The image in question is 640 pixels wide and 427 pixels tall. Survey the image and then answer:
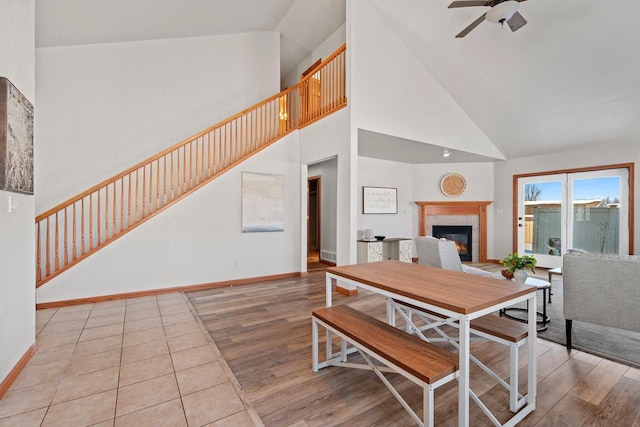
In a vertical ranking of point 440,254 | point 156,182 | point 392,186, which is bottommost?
point 440,254

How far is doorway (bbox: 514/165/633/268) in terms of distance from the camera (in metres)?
4.91

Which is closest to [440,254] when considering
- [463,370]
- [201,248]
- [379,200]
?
[463,370]

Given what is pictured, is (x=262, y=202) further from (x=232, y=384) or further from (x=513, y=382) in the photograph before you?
(x=513, y=382)

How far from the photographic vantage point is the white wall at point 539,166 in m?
4.78

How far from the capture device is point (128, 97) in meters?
4.82

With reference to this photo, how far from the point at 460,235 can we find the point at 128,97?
24.2 ft

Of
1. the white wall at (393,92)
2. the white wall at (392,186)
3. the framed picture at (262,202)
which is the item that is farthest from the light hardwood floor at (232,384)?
the white wall at (392,186)

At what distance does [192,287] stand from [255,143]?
9.09 ft

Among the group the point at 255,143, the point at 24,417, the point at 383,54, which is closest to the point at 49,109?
the point at 255,143

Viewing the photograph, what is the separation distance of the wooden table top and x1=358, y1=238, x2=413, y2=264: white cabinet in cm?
324

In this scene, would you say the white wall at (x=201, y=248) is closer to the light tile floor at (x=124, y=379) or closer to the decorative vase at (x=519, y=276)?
the light tile floor at (x=124, y=379)

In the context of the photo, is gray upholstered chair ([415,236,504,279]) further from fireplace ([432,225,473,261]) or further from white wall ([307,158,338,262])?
fireplace ([432,225,473,261])

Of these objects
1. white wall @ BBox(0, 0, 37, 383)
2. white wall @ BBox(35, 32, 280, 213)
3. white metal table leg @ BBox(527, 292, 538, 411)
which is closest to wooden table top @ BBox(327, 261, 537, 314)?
white metal table leg @ BBox(527, 292, 538, 411)

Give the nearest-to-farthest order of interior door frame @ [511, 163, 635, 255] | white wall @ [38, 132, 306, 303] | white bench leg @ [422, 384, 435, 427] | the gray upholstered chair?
1. white bench leg @ [422, 384, 435, 427]
2. the gray upholstered chair
3. white wall @ [38, 132, 306, 303]
4. interior door frame @ [511, 163, 635, 255]
